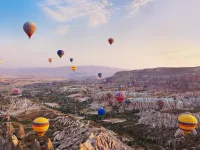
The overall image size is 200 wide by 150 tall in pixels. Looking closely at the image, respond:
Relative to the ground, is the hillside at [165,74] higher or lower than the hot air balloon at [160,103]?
higher

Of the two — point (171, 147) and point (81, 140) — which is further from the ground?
point (81, 140)

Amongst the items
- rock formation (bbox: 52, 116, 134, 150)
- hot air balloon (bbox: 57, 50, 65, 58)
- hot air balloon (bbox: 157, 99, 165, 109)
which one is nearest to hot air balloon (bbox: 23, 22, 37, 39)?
rock formation (bbox: 52, 116, 134, 150)

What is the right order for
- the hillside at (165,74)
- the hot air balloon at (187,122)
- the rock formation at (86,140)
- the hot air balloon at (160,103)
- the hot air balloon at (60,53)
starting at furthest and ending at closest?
1. the hillside at (165,74)
2. the hot air balloon at (160,103)
3. the hot air balloon at (60,53)
4. the hot air balloon at (187,122)
5. the rock formation at (86,140)

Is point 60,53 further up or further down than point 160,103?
further up

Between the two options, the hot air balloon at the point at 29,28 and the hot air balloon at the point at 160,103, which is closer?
the hot air balloon at the point at 29,28

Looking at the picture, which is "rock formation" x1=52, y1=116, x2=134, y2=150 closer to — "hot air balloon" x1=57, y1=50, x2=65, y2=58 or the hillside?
"hot air balloon" x1=57, y1=50, x2=65, y2=58

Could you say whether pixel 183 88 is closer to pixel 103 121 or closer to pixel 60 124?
pixel 103 121

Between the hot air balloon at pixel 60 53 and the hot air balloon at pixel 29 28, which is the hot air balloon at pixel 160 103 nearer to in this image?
the hot air balloon at pixel 60 53

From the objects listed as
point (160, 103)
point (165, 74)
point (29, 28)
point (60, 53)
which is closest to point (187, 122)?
point (29, 28)

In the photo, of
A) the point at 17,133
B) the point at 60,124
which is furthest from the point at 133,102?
the point at 17,133

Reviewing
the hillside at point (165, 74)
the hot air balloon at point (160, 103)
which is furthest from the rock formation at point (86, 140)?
the hillside at point (165, 74)

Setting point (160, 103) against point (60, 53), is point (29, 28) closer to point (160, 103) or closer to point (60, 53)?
point (60, 53)
